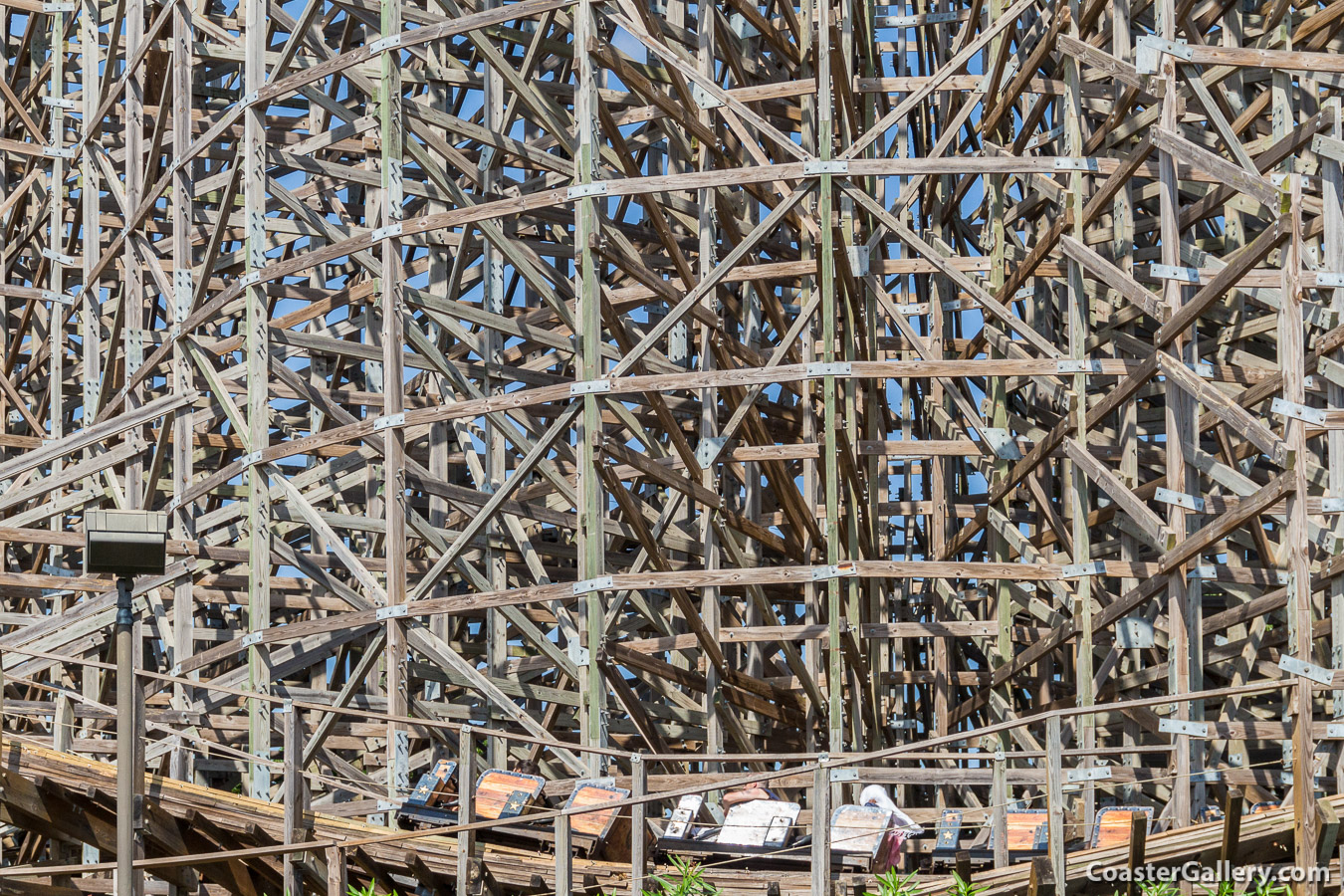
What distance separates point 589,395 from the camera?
1603 centimetres

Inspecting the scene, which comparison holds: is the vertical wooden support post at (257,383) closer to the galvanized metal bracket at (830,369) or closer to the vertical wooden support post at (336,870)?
the vertical wooden support post at (336,870)

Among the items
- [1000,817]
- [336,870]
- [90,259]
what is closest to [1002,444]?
[1000,817]

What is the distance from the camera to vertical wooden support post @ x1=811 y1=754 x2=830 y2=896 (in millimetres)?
12438

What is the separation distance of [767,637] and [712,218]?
4346 millimetres

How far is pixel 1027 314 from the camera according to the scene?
73.5ft

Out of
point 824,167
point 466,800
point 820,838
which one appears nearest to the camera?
point 820,838

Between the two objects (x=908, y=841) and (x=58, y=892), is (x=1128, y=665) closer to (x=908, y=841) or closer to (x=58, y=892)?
(x=908, y=841)

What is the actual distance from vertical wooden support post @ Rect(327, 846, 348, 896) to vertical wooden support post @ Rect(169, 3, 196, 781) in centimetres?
601

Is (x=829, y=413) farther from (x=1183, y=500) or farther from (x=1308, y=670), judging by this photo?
(x=1308, y=670)

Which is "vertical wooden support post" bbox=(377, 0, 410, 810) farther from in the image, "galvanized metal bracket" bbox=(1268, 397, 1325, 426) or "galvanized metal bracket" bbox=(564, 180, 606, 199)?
"galvanized metal bracket" bbox=(1268, 397, 1325, 426)

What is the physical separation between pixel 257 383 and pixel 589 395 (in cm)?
345

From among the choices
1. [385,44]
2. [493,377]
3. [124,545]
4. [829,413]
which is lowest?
[124,545]

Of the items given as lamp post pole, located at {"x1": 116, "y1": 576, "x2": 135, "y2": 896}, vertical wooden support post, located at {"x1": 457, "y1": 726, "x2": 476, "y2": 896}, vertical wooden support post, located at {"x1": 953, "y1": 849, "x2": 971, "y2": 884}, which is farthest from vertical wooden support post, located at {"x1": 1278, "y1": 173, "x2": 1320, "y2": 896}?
lamp post pole, located at {"x1": 116, "y1": 576, "x2": 135, "y2": 896}

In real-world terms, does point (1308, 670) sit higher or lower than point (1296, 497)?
lower
